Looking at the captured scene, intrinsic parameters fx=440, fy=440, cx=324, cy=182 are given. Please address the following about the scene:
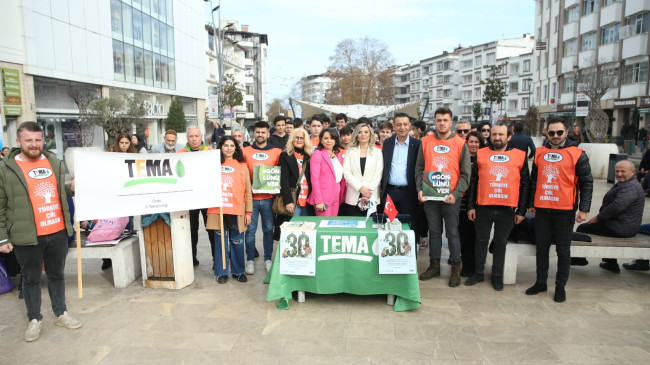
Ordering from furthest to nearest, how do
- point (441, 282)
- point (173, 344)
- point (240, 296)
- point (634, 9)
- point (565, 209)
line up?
point (634, 9), point (441, 282), point (240, 296), point (565, 209), point (173, 344)

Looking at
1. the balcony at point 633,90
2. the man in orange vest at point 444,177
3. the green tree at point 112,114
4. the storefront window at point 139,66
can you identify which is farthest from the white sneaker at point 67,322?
the balcony at point 633,90

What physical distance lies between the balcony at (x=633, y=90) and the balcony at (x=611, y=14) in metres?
5.15

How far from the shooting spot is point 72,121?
22828 millimetres

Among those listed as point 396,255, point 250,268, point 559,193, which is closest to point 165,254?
point 250,268

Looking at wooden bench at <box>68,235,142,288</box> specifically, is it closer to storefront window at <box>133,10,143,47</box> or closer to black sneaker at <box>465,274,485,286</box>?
black sneaker at <box>465,274,485,286</box>

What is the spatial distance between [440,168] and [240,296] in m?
2.75

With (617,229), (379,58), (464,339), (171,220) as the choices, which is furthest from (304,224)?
(379,58)

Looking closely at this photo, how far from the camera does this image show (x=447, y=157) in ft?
16.8

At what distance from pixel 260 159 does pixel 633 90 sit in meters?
33.4

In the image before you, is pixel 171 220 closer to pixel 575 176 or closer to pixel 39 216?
pixel 39 216

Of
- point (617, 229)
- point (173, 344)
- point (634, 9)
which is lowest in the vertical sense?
point (173, 344)

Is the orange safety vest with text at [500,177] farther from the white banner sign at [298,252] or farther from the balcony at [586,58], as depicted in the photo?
the balcony at [586,58]

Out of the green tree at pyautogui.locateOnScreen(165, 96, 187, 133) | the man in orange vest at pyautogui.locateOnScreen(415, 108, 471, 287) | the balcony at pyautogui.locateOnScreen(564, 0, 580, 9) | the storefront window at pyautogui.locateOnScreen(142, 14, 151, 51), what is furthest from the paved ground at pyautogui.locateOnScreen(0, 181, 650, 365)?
the balcony at pyautogui.locateOnScreen(564, 0, 580, 9)

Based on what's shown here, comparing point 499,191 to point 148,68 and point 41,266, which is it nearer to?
point 41,266
